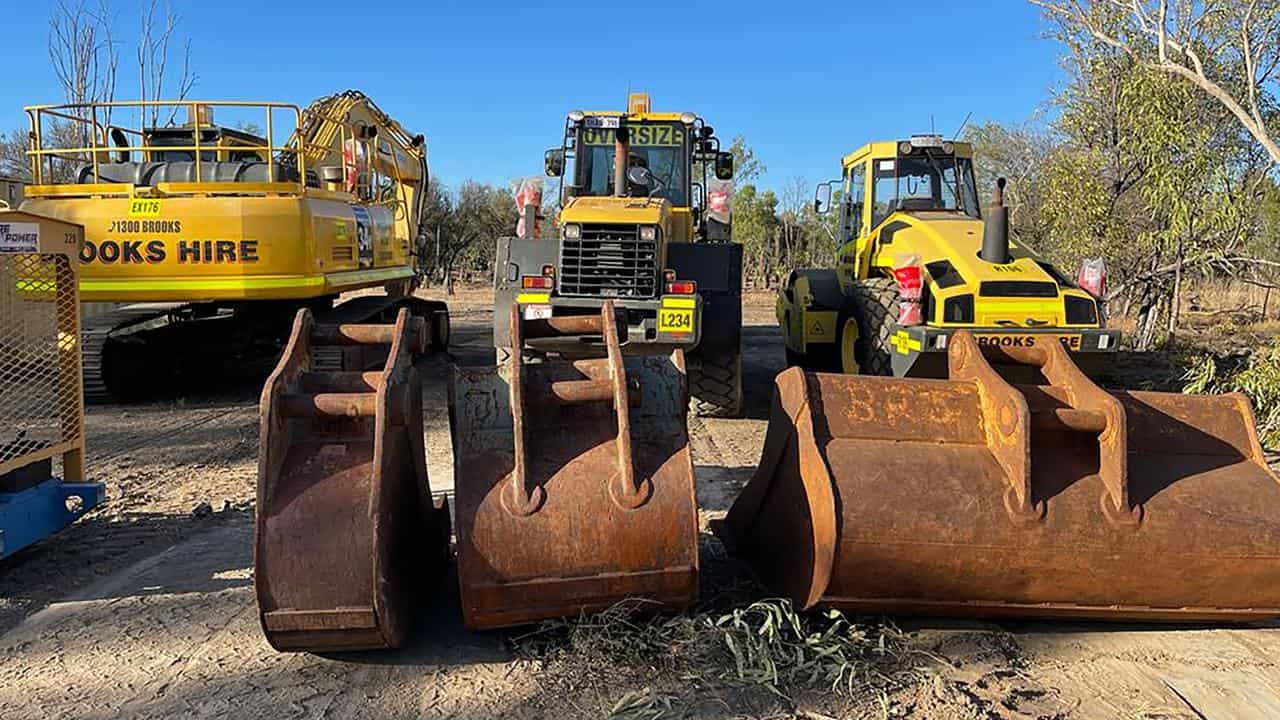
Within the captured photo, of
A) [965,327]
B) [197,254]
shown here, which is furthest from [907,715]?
[197,254]

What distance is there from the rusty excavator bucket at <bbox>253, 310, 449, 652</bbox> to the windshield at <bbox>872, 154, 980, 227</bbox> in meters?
6.59

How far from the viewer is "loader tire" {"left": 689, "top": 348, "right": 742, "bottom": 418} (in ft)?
25.6

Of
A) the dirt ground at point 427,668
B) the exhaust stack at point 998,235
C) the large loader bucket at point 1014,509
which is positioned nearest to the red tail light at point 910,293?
the exhaust stack at point 998,235

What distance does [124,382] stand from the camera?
887cm

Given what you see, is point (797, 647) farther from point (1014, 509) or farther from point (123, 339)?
point (123, 339)

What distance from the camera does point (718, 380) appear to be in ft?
25.7

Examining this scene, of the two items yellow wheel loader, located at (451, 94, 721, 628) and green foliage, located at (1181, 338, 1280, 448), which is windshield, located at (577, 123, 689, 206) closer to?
green foliage, located at (1181, 338, 1280, 448)

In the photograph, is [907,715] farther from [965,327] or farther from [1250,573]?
[965,327]

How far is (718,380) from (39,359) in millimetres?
5013

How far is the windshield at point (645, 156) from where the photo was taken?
8.81 metres

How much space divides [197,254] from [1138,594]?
734 centimetres

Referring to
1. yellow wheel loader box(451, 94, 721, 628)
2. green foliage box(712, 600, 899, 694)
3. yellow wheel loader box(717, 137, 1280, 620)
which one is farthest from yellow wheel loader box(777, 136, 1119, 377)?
yellow wheel loader box(451, 94, 721, 628)

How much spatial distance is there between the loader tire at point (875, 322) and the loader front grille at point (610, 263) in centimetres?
192

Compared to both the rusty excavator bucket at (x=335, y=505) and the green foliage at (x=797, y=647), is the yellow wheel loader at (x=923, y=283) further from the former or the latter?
the rusty excavator bucket at (x=335, y=505)
